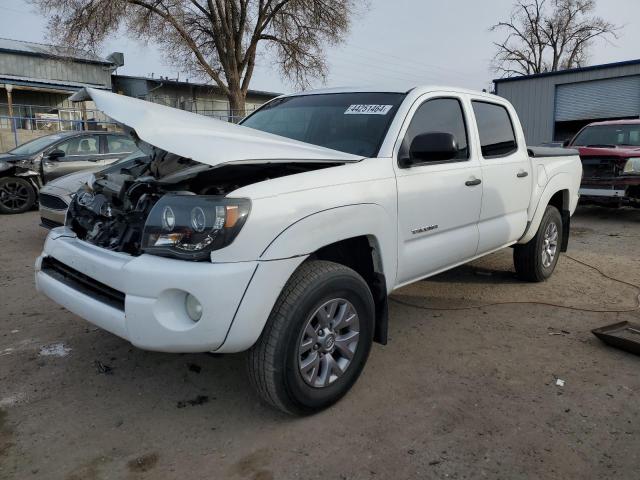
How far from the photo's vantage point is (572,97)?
21594 mm

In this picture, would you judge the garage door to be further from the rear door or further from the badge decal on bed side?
the badge decal on bed side

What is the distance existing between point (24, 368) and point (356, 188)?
2461mm

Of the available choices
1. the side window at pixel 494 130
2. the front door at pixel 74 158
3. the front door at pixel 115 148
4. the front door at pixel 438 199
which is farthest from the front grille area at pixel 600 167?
the front door at pixel 74 158

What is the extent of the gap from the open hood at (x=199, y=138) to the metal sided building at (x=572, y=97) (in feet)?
68.2

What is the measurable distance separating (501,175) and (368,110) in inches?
55.1

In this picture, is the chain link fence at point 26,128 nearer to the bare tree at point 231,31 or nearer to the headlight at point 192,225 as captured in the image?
the bare tree at point 231,31

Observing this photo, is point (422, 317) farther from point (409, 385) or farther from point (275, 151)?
point (275, 151)

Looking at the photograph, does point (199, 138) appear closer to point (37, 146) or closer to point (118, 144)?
point (118, 144)

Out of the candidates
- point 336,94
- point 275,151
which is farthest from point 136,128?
point 336,94

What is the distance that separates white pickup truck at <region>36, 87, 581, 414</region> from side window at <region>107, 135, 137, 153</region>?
A: 288 inches

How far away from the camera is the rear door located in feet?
13.5

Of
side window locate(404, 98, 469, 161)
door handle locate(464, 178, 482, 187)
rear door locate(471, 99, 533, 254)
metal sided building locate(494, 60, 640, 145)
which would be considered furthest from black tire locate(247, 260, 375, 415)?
metal sided building locate(494, 60, 640, 145)

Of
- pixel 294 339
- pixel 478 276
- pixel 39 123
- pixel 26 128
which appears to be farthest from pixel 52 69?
pixel 294 339

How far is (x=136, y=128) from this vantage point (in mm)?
2510
